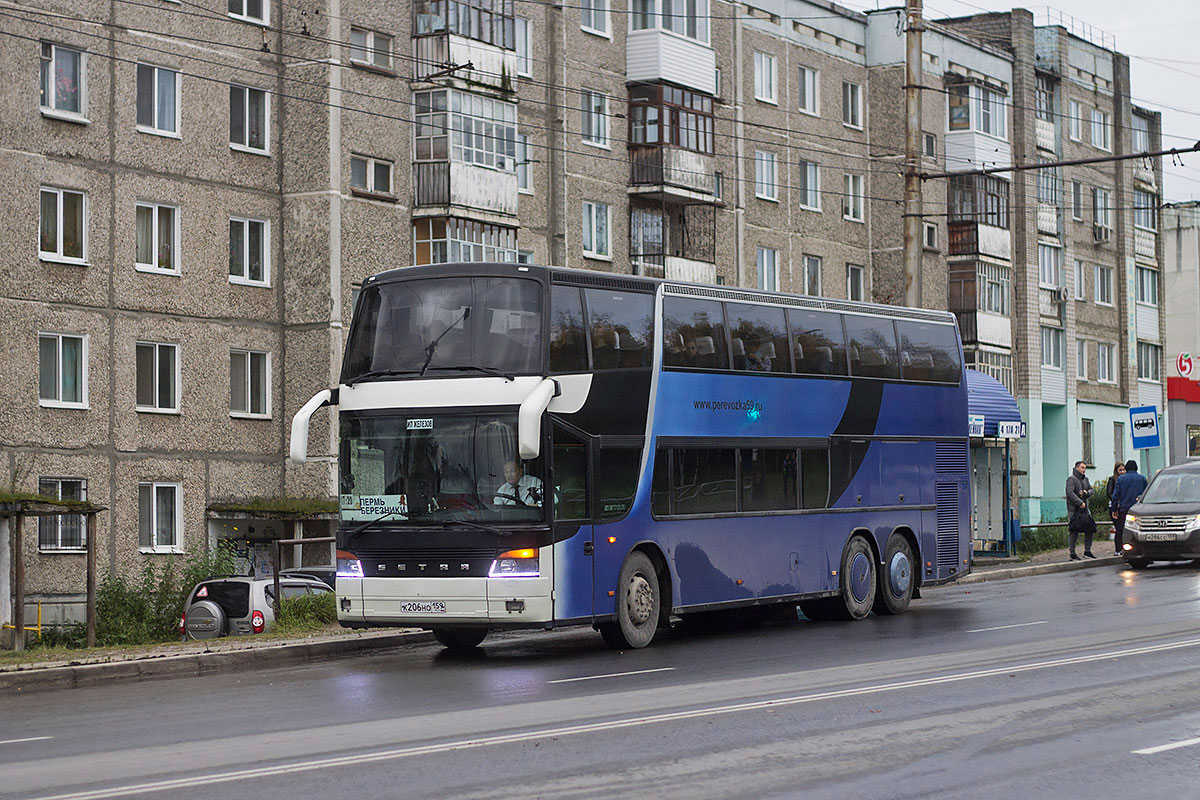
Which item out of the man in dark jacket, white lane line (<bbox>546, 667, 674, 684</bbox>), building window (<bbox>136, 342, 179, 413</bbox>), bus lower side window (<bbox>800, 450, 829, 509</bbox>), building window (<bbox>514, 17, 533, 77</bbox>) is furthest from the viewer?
building window (<bbox>514, 17, 533, 77</bbox>)

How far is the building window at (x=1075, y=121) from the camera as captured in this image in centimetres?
6238

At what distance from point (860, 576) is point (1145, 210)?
49.9m

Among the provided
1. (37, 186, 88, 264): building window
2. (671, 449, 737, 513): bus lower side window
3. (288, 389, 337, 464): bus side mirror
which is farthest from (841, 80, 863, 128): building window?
(288, 389, 337, 464): bus side mirror

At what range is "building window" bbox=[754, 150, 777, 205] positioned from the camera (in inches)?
1889

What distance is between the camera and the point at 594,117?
140 ft

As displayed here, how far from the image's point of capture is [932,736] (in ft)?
35.9

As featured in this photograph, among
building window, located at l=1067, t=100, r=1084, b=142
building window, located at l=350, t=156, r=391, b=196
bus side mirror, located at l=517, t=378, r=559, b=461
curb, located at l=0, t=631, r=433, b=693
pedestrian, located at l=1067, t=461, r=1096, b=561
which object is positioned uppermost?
building window, located at l=1067, t=100, r=1084, b=142

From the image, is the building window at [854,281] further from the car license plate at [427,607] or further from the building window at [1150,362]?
the car license plate at [427,607]

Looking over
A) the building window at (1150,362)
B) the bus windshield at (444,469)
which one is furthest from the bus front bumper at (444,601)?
the building window at (1150,362)

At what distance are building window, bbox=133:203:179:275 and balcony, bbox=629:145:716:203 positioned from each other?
43.1ft

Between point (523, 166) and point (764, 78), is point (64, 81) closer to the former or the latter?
point (523, 166)

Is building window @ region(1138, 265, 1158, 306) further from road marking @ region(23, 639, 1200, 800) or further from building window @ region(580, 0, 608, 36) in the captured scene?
road marking @ region(23, 639, 1200, 800)

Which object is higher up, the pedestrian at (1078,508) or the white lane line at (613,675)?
the pedestrian at (1078,508)

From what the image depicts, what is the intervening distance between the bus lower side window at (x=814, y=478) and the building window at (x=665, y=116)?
2275 centimetres
